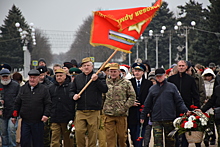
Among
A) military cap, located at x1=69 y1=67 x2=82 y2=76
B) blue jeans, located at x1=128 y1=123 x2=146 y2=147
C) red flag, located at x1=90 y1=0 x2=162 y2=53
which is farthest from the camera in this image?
military cap, located at x1=69 y1=67 x2=82 y2=76

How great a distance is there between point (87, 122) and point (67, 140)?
109cm

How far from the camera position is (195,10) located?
66.2 m

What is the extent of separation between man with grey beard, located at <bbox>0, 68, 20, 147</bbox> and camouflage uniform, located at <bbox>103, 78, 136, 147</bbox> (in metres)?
2.26

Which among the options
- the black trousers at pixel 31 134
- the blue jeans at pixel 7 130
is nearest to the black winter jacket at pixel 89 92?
the black trousers at pixel 31 134

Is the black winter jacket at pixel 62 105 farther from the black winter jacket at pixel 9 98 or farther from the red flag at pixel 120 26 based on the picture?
the red flag at pixel 120 26

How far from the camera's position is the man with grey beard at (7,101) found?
1041cm

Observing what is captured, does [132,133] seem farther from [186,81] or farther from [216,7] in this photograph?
[216,7]

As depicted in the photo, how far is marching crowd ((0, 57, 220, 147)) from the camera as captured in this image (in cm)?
888

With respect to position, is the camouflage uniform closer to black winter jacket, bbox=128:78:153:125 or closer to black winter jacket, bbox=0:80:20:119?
black winter jacket, bbox=128:78:153:125

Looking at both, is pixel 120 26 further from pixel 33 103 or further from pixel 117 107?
pixel 33 103

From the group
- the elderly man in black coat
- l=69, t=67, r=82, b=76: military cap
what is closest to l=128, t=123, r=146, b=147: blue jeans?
the elderly man in black coat

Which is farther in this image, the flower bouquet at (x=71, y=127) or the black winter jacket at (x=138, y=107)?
the black winter jacket at (x=138, y=107)

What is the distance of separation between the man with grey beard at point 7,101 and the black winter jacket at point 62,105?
1.28 m

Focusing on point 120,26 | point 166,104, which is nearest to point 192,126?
point 166,104
